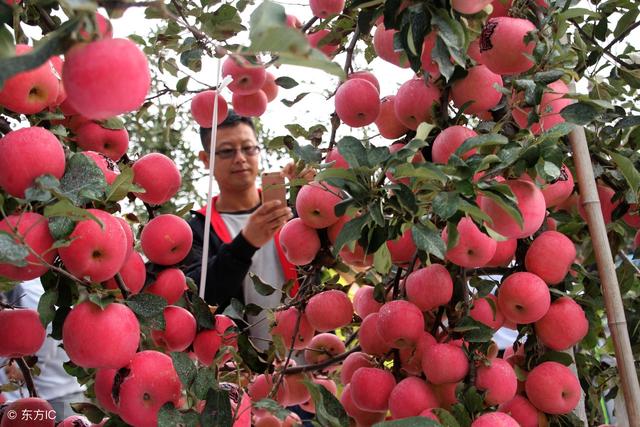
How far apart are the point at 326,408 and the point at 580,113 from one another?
1.55ft

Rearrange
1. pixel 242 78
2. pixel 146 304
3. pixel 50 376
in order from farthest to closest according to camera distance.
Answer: pixel 50 376
pixel 242 78
pixel 146 304

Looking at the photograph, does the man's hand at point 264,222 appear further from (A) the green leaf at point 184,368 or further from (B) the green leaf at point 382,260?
(A) the green leaf at point 184,368

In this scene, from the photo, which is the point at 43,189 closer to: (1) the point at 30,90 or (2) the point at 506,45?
(1) the point at 30,90

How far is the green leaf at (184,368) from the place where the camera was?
0.80 m

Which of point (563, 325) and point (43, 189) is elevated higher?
point (43, 189)

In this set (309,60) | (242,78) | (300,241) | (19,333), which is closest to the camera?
(309,60)

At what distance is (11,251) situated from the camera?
631mm

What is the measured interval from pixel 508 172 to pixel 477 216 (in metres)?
0.16

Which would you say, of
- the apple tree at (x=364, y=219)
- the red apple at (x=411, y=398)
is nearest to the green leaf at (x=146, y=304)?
the apple tree at (x=364, y=219)

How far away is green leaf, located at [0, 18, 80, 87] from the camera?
466mm

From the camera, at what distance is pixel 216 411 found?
0.77 m

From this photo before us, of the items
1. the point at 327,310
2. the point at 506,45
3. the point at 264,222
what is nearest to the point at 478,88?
the point at 506,45

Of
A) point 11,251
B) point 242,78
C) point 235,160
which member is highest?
point 11,251

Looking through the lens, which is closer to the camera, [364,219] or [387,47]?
[364,219]
